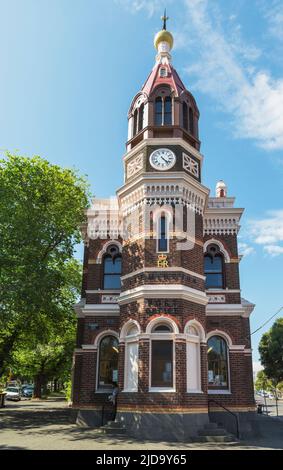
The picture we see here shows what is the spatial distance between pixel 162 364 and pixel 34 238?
27.6 ft

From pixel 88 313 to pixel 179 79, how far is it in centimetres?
1235

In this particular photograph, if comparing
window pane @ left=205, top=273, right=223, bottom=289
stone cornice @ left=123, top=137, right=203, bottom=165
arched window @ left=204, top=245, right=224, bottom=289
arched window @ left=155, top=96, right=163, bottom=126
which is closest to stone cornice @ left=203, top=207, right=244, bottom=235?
arched window @ left=204, top=245, right=224, bottom=289

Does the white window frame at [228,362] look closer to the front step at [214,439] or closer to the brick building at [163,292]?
the brick building at [163,292]

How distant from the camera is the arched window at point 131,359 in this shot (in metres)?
15.0

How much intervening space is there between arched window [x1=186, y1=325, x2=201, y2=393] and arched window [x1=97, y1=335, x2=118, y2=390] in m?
3.72

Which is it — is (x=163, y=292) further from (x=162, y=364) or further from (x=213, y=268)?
(x=213, y=268)

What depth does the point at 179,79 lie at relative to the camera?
21.0 meters

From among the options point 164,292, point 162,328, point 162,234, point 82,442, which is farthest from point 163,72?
point 82,442

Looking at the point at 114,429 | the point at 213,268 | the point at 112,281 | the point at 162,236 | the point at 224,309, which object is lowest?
the point at 114,429

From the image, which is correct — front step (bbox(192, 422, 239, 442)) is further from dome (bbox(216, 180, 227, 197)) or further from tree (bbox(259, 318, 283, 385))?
tree (bbox(259, 318, 283, 385))

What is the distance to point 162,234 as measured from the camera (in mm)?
16484

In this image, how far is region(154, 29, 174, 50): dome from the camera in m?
22.5

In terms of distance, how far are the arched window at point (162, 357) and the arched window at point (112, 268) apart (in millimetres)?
4294
